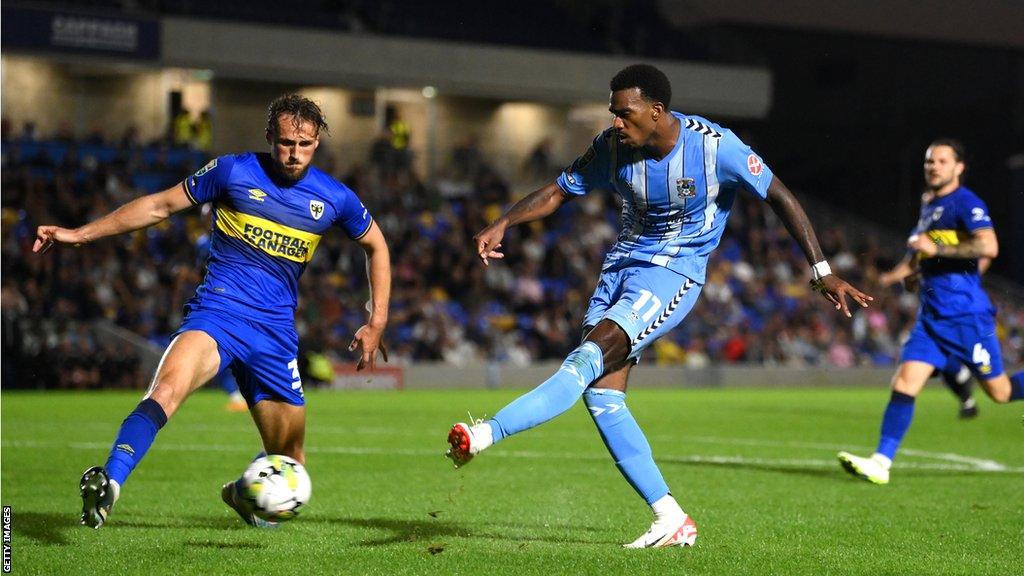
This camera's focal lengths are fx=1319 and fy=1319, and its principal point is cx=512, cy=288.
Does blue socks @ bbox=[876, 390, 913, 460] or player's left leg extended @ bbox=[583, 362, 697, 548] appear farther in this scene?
blue socks @ bbox=[876, 390, 913, 460]

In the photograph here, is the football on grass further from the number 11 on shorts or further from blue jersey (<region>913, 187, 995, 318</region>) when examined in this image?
blue jersey (<region>913, 187, 995, 318</region>)

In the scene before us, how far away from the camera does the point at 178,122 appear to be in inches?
1196

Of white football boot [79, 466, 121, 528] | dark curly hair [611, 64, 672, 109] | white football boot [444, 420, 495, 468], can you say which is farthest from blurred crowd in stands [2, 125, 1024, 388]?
white football boot [444, 420, 495, 468]

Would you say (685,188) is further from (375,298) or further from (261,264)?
(261,264)

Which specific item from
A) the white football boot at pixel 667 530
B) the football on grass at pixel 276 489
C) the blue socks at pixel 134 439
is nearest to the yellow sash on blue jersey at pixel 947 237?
the white football boot at pixel 667 530

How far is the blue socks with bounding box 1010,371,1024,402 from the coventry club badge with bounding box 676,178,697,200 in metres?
5.11

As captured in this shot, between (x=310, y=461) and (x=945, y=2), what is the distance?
27.1m

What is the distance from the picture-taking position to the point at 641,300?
630cm

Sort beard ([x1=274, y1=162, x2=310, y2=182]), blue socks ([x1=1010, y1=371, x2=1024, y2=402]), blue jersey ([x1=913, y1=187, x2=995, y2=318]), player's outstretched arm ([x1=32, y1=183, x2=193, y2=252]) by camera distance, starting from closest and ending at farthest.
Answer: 1. player's outstretched arm ([x1=32, y1=183, x2=193, y2=252])
2. beard ([x1=274, y1=162, x2=310, y2=182])
3. blue jersey ([x1=913, y1=187, x2=995, y2=318])
4. blue socks ([x1=1010, y1=371, x2=1024, y2=402])

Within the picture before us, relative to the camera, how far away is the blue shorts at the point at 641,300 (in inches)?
246

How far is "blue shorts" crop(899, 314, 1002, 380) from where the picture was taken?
9953 mm

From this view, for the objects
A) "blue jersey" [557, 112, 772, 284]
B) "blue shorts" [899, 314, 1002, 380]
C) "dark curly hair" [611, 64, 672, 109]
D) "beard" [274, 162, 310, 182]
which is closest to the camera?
"dark curly hair" [611, 64, 672, 109]

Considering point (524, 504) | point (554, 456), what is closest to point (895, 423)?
point (554, 456)

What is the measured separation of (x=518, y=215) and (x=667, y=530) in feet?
5.47
